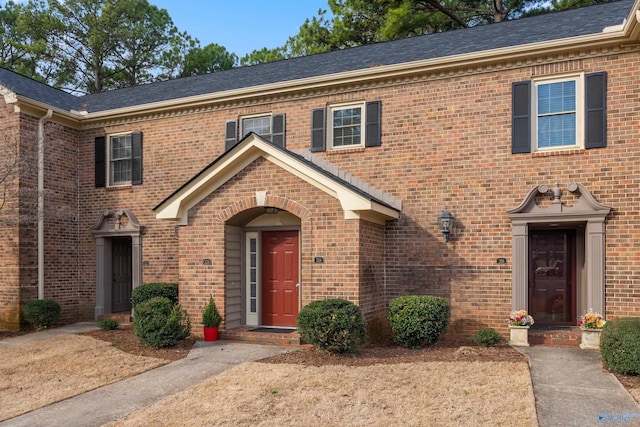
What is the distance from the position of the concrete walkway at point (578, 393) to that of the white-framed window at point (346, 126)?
549 centimetres

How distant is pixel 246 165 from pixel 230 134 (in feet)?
7.88

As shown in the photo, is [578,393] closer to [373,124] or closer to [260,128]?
[373,124]

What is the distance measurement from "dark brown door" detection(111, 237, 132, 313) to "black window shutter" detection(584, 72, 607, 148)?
452 inches

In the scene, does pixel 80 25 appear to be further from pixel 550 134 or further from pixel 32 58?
pixel 550 134

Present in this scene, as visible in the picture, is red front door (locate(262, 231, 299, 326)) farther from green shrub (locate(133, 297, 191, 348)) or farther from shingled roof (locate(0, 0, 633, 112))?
shingled roof (locate(0, 0, 633, 112))

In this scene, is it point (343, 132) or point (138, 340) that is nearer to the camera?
point (138, 340)

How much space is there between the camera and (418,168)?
10.3 meters

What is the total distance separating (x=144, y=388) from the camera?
699cm

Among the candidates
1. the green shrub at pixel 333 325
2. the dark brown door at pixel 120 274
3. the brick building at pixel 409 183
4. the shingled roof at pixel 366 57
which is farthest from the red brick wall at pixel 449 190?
the dark brown door at pixel 120 274

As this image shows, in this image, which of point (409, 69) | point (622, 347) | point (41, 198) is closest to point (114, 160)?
point (41, 198)

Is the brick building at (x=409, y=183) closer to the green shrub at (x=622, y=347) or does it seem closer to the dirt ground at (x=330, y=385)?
the dirt ground at (x=330, y=385)

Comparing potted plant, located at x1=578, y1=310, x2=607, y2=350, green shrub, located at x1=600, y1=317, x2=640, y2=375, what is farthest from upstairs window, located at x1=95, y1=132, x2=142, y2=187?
green shrub, located at x1=600, y1=317, x2=640, y2=375

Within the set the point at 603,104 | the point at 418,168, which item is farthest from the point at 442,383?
the point at 603,104

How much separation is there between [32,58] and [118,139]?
16914mm
